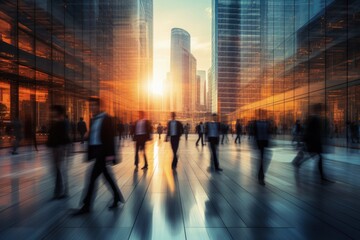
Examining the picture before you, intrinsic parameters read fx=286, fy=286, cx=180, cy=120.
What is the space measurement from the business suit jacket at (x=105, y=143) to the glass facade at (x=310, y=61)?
64.3 feet

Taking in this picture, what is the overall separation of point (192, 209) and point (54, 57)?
826 inches

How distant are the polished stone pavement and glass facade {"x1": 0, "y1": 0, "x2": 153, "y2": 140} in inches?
138

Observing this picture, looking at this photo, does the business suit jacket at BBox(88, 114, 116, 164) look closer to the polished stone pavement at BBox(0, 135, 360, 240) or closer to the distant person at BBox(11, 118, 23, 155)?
the polished stone pavement at BBox(0, 135, 360, 240)

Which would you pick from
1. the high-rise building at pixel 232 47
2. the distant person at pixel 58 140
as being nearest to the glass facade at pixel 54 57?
the distant person at pixel 58 140

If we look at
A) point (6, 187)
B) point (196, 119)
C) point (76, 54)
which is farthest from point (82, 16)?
point (196, 119)

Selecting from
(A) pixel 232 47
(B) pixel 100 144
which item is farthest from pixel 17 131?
(A) pixel 232 47

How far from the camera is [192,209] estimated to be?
496cm

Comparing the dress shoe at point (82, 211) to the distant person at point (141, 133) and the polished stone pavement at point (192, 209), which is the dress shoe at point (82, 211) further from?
the distant person at point (141, 133)

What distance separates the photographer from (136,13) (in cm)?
5634

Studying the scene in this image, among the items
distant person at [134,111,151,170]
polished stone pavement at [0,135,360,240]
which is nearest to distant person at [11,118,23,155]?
polished stone pavement at [0,135,360,240]

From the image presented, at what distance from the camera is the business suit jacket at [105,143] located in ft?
16.4

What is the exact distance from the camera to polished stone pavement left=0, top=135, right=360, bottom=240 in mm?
3875

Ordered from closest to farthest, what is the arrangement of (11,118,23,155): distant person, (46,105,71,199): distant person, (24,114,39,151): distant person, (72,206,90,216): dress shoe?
1. (72,206,90,216): dress shoe
2. (46,105,71,199): distant person
3. (11,118,23,155): distant person
4. (24,114,39,151): distant person

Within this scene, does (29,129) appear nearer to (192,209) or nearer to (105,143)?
(105,143)
